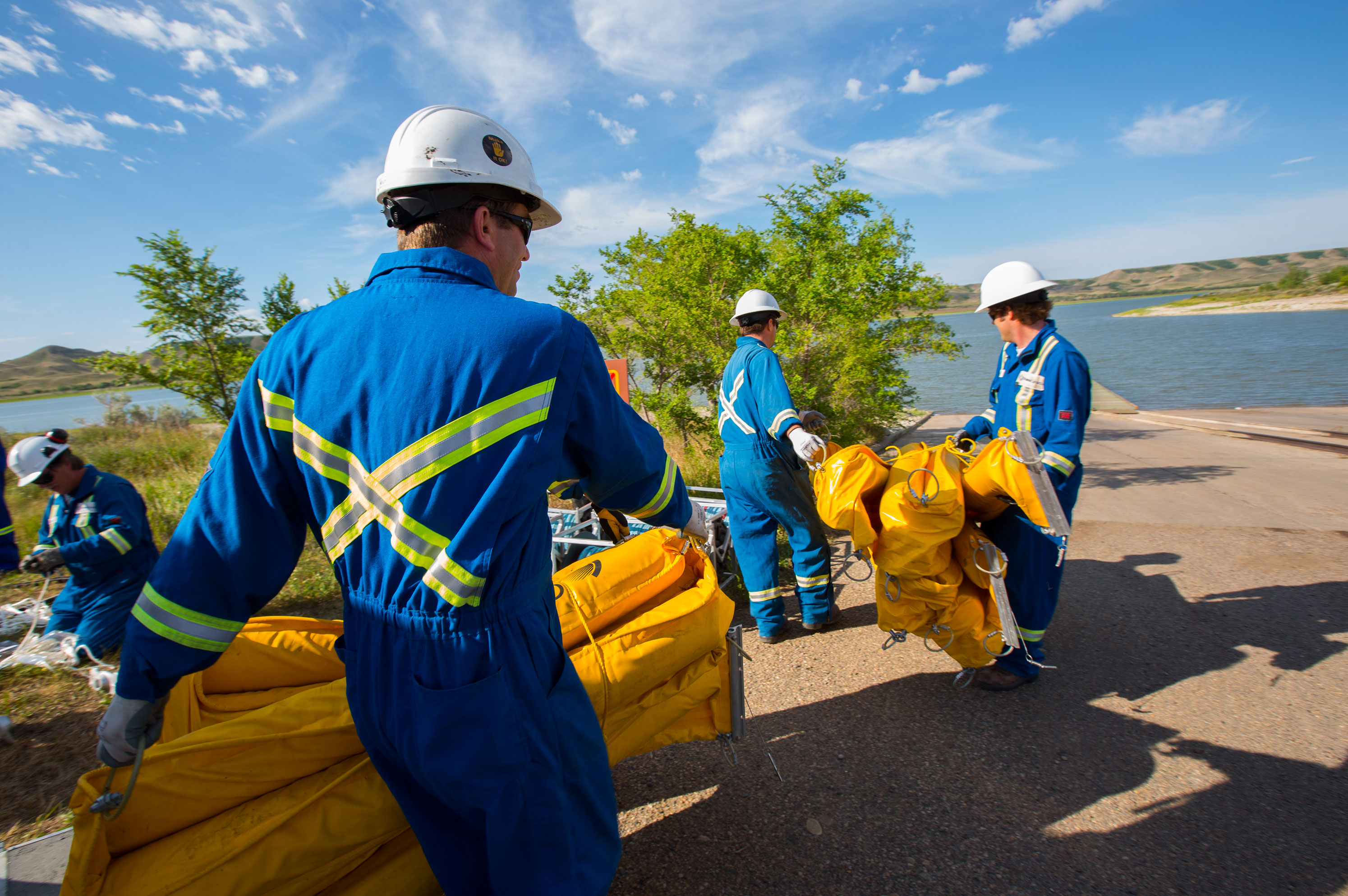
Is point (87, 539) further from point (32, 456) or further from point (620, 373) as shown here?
point (620, 373)

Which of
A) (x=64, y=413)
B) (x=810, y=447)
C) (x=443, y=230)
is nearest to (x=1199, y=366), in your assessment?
(x=810, y=447)

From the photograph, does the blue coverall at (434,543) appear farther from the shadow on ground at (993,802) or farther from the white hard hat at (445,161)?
the shadow on ground at (993,802)

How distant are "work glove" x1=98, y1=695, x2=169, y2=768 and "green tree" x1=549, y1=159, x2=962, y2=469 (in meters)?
6.06

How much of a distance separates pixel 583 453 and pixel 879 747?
232 cm

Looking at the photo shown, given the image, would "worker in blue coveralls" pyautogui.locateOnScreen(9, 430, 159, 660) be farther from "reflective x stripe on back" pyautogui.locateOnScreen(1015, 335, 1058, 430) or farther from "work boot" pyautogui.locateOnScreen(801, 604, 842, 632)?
"reflective x stripe on back" pyautogui.locateOnScreen(1015, 335, 1058, 430)

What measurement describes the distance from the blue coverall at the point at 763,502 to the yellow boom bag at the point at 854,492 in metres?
0.89

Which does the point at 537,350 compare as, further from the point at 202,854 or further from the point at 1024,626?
the point at 1024,626

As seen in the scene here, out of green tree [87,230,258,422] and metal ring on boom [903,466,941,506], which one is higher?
green tree [87,230,258,422]

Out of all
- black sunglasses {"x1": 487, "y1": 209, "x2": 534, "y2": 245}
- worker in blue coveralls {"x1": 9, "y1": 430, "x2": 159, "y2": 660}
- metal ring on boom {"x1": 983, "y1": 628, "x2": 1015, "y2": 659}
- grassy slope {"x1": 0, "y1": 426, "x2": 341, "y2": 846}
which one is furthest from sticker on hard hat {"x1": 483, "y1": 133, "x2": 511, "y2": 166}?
worker in blue coveralls {"x1": 9, "y1": 430, "x2": 159, "y2": 660}

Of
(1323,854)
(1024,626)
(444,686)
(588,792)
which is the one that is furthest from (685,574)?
(1323,854)

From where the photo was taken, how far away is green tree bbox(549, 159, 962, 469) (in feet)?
23.2

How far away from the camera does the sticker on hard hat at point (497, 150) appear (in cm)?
145

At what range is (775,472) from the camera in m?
3.88

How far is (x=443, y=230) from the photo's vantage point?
56.1 inches
